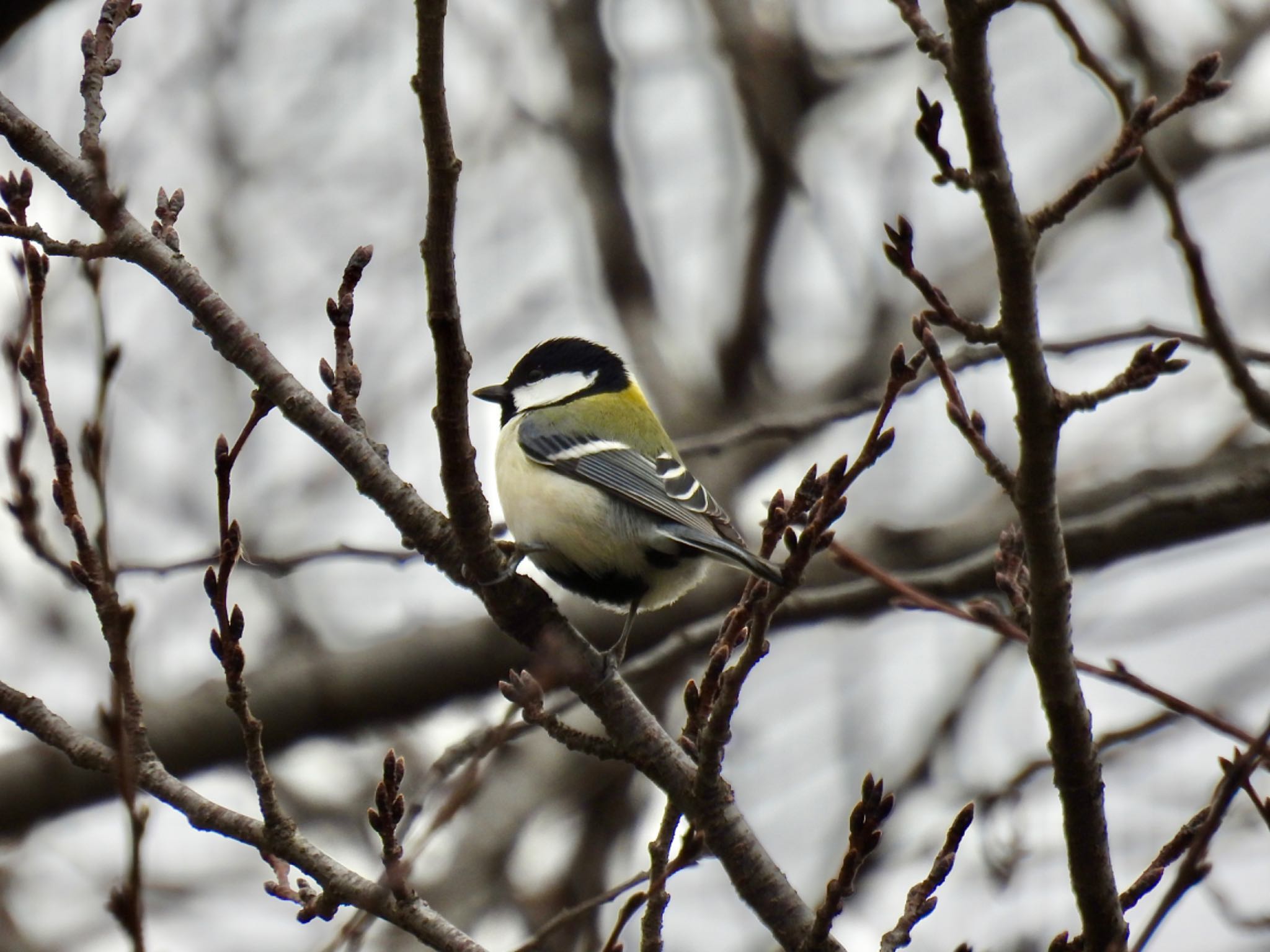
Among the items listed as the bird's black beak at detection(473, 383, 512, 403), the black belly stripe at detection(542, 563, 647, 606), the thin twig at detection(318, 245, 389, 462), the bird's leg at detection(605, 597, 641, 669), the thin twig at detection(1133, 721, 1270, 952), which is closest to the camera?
the thin twig at detection(1133, 721, 1270, 952)

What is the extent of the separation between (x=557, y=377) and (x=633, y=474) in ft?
3.95

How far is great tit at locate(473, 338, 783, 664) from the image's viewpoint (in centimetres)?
414

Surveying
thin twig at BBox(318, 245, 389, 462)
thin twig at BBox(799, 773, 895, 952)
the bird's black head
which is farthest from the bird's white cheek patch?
thin twig at BBox(799, 773, 895, 952)

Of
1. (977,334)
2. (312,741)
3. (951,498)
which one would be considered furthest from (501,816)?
(977,334)

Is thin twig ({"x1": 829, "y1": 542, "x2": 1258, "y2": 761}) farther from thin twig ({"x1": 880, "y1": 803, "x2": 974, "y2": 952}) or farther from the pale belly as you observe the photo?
the pale belly

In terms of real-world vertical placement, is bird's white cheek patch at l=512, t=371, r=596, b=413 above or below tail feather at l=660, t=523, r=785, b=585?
above

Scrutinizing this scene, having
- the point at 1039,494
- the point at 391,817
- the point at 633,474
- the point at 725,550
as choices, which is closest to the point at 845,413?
the point at 633,474

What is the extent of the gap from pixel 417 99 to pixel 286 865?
1450 millimetres

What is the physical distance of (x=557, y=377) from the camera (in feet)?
17.9

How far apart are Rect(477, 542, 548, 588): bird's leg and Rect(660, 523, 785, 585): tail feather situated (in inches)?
17.0

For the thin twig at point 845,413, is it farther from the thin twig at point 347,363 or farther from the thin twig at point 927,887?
the thin twig at point 347,363

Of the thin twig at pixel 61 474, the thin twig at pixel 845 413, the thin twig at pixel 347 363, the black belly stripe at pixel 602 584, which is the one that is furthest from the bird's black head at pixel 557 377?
the thin twig at pixel 61 474

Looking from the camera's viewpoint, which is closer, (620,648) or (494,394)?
(620,648)

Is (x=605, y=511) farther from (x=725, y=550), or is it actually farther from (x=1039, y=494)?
(x=1039, y=494)
